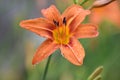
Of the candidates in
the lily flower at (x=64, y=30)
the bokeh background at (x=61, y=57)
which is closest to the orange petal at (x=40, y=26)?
the lily flower at (x=64, y=30)

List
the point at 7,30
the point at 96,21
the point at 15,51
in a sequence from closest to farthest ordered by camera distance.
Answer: the point at 96,21 < the point at 15,51 < the point at 7,30

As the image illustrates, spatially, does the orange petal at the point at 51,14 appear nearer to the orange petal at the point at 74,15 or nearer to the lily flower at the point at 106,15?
the orange petal at the point at 74,15

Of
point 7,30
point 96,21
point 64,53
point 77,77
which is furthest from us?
point 7,30

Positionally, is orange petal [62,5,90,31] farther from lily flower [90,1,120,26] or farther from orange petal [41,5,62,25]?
lily flower [90,1,120,26]

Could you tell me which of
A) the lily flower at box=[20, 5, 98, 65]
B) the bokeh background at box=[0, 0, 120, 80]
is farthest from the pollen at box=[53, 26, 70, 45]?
the bokeh background at box=[0, 0, 120, 80]

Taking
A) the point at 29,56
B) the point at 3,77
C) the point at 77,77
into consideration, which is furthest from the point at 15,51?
the point at 77,77

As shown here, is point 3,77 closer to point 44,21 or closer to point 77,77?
point 77,77

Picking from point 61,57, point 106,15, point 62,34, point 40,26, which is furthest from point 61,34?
point 106,15
